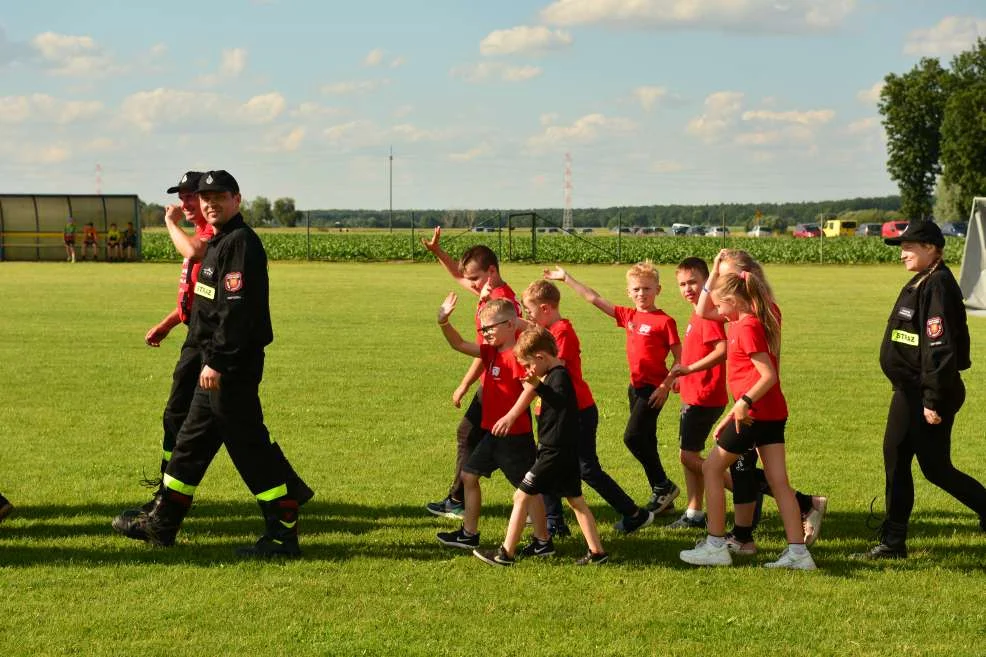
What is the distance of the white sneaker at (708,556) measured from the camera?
617 cm

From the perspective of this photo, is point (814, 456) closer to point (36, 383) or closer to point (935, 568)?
point (935, 568)

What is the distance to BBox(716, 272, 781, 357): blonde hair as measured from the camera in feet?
20.0

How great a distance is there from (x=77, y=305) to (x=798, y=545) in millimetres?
21083

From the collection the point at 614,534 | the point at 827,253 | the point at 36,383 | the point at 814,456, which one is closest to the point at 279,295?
the point at 36,383

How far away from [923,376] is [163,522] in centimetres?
418

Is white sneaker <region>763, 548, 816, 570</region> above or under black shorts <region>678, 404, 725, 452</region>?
under

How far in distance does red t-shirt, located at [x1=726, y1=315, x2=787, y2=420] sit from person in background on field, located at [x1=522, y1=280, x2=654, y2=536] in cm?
88

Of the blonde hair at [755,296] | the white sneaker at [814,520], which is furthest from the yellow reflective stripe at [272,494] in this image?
the white sneaker at [814,520]

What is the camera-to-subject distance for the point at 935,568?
6.19m

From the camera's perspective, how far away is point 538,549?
21.0 ft

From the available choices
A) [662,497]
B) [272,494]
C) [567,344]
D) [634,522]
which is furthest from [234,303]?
[662,497]

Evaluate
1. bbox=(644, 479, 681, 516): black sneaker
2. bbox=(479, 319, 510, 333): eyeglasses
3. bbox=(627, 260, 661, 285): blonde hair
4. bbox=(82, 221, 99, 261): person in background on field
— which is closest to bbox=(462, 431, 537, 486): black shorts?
bbox=(479, 319, 510, 333): eyeglasses

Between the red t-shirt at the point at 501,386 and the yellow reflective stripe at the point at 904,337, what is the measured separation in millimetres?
2047

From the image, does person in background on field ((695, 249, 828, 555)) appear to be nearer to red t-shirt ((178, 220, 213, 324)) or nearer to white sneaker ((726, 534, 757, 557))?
white sneaker ((726, 534, 757, 557))
